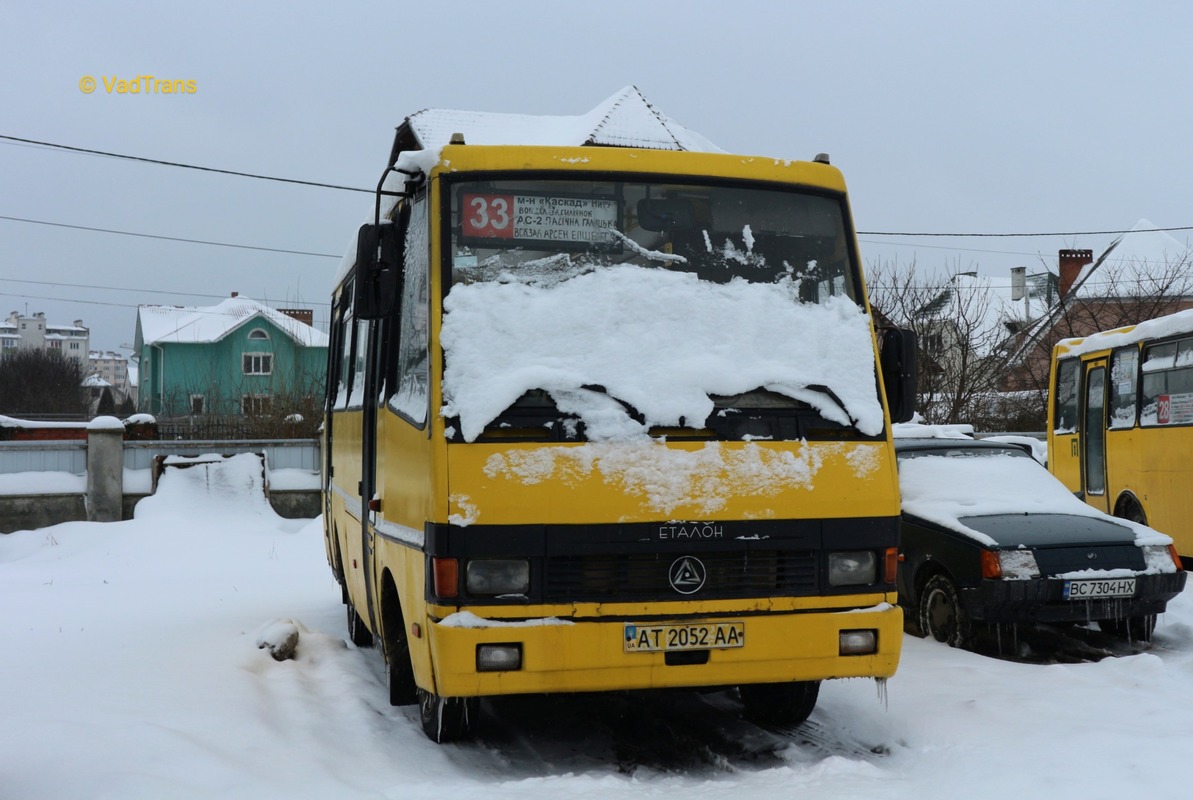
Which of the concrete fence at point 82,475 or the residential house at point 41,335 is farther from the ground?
the residential house at point 41,335

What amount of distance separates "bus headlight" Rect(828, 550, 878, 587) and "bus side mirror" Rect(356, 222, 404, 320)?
2.37 meters

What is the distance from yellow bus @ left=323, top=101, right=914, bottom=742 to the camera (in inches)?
200

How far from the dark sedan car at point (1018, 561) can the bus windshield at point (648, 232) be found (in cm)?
330

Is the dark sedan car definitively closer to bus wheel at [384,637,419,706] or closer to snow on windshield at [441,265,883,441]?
snow on windshield at [441,265,883,441]

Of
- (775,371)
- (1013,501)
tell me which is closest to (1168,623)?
(1013,501)

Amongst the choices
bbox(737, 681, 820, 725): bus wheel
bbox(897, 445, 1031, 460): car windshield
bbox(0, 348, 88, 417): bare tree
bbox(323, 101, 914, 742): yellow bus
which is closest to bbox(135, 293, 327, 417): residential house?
bbox(0, 348, 88, 417): bare tree

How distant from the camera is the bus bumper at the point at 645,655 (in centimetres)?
505

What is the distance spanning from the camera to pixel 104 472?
21250 millimetres

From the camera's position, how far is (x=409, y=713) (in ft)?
22.1

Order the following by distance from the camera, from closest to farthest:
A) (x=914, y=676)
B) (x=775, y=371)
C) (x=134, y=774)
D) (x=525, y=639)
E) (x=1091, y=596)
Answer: (x=134, y=774) < (x=525, y=639) < (x=775, y=371) < (x=914, y=676) < (x=1091, y=596)

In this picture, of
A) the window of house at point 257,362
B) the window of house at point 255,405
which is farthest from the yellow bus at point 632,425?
the window of house at point 257,362

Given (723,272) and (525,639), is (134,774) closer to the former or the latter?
(525,639)

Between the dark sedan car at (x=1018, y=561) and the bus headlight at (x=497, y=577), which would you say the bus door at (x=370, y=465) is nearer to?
the bus headlight at (x=497, y=577)

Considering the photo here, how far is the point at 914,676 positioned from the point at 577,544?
3109mm
